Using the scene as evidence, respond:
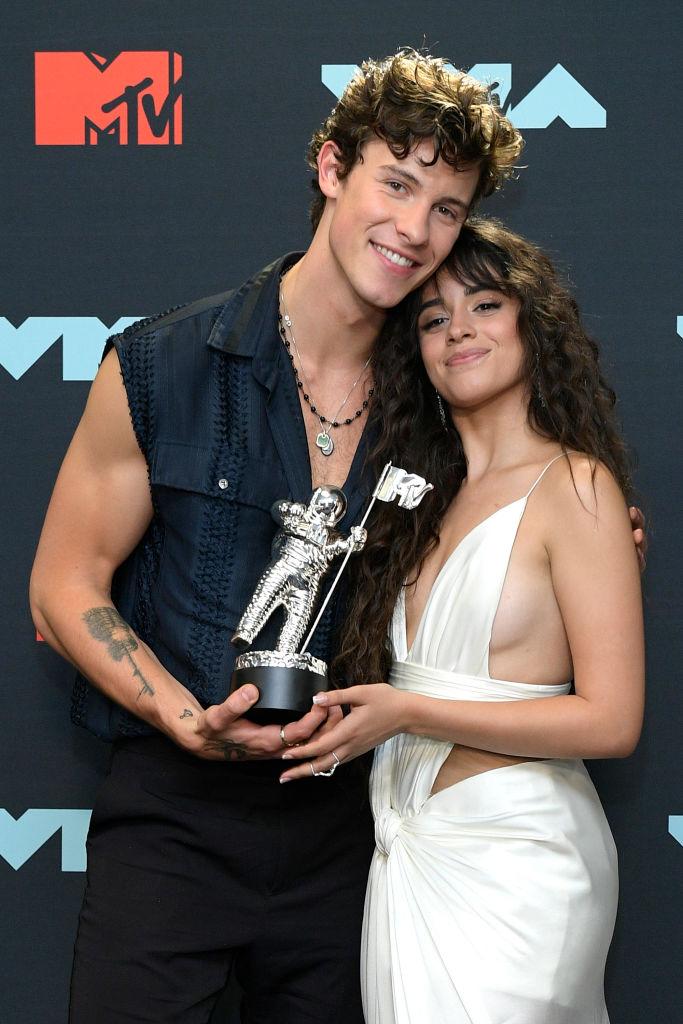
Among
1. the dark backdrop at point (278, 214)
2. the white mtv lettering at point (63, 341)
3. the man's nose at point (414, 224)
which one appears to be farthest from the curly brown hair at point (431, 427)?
the white mtv lettering at point (63, 341)

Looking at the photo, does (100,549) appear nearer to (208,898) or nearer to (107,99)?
(208,898)

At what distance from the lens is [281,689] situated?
146cm

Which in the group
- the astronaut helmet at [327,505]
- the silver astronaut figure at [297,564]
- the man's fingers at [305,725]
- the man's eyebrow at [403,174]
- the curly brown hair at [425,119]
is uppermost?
the curly brown hair at [425,119]

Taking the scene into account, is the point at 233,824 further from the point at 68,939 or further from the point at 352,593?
the point at 68,939

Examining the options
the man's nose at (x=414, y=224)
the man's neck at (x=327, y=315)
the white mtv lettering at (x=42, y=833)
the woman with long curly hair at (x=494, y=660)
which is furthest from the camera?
the white mtv lettering at (x=42, y=833)

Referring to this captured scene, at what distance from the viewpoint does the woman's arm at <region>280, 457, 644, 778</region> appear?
1559 millimetres

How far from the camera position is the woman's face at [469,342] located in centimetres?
173

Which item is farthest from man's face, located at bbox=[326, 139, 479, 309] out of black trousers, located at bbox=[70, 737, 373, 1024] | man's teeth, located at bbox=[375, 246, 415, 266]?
black trousers, located at bbox=[70, 737, 373, 1024]

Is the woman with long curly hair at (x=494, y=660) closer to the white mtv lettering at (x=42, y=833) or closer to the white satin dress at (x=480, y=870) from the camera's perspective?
the white satin dress at (x=480, y=870)

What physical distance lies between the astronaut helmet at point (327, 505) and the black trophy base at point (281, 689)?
0.23 m

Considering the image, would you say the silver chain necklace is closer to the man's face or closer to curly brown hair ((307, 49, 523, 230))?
the man's face

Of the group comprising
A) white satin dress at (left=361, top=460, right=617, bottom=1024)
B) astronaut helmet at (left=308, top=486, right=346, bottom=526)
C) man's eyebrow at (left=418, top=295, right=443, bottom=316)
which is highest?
man's eyebrow at (left=418, top=295, right=443, bottom=316)

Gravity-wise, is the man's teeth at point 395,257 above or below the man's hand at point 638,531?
above

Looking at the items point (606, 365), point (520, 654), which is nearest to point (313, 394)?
point (520, 654)
